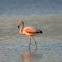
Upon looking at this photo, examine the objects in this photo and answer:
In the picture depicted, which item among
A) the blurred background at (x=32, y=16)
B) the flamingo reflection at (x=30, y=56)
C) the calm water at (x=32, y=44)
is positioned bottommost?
the flamingo reflection at (x=30, y=56)

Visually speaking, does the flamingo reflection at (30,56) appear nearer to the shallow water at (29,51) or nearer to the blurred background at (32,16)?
the shallow water at (29,51)

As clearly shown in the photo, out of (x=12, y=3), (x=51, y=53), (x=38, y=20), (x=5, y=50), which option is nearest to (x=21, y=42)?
(x=5, y=50)

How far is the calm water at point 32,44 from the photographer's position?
24.5ft

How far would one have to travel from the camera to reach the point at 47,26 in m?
12.9

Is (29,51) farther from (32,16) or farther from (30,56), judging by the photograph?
(32,16)

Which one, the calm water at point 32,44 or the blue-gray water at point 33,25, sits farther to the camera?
the blue-gray water at point 33,25

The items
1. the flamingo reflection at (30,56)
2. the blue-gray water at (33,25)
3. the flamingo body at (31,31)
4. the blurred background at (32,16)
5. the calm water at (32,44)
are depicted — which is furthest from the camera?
the blurred background at (32,16)

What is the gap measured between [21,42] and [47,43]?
3.59ft

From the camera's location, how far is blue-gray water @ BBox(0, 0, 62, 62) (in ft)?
25.5

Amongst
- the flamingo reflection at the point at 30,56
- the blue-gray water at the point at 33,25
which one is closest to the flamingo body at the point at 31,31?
the blue-gray water at the point at 33,25

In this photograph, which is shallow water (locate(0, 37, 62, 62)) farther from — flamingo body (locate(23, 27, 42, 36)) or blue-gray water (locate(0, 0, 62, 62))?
flamingo body (locate(23, 27, 42, 36))

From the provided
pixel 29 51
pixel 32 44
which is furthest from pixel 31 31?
pixel 29 51

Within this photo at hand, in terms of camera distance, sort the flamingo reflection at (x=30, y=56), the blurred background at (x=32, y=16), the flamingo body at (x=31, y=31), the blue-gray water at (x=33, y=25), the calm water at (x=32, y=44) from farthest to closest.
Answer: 1. the blurred background at (x=32, y=16)
2. the flamingo body at (x=31, y=31)
3. the blue-gray water at (x=33, y=25)
4. the calm water at (x=32, y=44)
5. the flamingo reflection at (x=30, y=56)

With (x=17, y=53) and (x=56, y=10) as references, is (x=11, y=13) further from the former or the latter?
(x=17, y=53)
